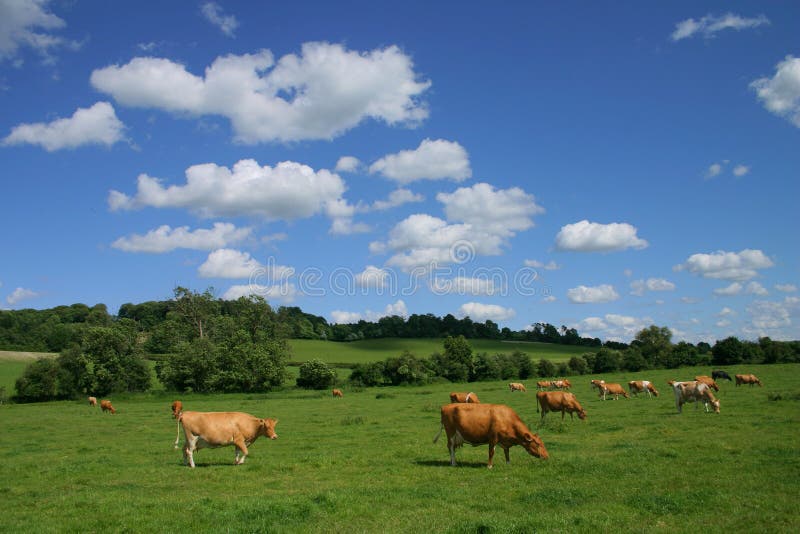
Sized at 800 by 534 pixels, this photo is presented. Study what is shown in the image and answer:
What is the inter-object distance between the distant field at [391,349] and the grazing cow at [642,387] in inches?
2567

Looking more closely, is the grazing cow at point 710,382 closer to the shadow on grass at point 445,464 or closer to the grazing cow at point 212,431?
the shadow on grass at point 445,464

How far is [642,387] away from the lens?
142 feet

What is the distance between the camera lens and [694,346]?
321 ft

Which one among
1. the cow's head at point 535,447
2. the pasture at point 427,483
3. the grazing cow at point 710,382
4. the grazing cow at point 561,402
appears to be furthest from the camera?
the grazing cow at point 710,382

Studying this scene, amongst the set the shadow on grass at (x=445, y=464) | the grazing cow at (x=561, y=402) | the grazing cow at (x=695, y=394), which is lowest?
the shadow on grass at (x=445, y=464)

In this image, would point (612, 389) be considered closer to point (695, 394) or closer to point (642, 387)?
point (642, 387)

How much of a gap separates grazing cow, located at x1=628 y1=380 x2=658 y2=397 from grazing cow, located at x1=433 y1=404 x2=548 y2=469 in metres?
30.5

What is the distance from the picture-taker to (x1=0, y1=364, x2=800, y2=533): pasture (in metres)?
10.1

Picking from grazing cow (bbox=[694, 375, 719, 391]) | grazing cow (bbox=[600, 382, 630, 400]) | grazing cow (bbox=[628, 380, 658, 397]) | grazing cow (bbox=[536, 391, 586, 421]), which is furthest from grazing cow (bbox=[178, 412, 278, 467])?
grazing cow (bbox=[628, 380, 658, 397])

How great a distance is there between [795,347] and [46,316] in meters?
168

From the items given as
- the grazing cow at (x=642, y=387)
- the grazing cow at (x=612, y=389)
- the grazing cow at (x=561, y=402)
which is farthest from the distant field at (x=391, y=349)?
the grazing cow at (x=561, y=402)

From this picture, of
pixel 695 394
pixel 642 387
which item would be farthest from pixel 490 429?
pixel 642 387

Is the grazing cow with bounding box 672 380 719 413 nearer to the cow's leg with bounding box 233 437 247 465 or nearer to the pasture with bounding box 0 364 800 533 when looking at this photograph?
the pasture with bounding box 0 364 800 533

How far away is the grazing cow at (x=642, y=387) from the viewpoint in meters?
42.0
